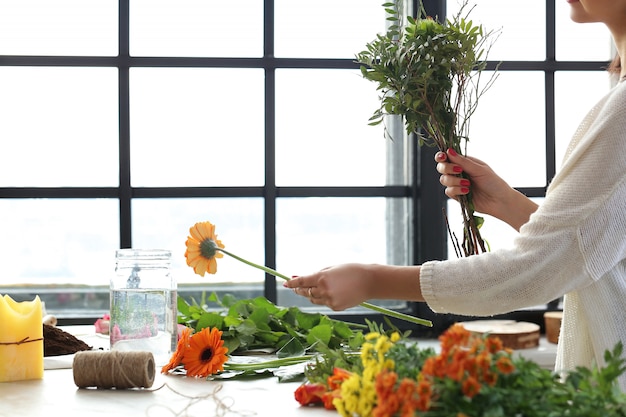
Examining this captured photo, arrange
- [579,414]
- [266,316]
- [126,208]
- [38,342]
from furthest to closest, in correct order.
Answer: [126,208], [266,316], [38,342], [579,414]

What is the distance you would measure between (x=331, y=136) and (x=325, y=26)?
0.40 metres

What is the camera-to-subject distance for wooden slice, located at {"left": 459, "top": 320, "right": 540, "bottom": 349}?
2699 millimetres

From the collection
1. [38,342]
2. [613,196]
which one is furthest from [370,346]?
[38,342]

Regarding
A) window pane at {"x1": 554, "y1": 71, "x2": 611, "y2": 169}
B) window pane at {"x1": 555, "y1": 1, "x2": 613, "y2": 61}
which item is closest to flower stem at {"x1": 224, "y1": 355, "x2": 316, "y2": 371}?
window pane at {"x1": 554, "y1": 71, "x2": 611, "y2": 169}

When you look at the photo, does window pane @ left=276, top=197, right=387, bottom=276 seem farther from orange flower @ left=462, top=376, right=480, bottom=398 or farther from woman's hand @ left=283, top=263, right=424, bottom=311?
orange flower @ left=462, top=376, right=480, bottom=398

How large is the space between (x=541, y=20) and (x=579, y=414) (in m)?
2.59

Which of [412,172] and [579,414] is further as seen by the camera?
[412,172]

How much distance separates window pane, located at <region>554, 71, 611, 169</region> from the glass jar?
6.41 feet

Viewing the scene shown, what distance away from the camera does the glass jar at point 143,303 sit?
160 cm

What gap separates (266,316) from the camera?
1768 millimetres

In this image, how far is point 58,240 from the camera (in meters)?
3.02

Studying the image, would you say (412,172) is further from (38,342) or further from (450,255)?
(38,342)

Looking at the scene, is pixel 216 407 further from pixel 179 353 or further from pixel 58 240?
pixel 58 240

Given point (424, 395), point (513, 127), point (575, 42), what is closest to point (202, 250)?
point (424, 395)
